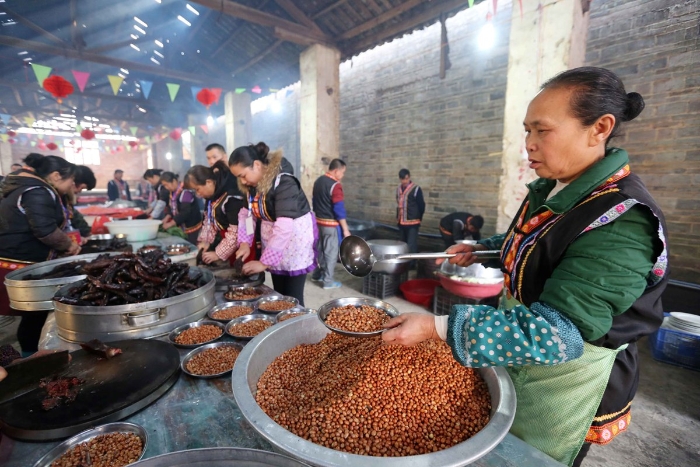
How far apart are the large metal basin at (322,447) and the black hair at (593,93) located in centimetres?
91

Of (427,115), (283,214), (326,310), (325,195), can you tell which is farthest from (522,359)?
(427,115)

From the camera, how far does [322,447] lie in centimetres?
80

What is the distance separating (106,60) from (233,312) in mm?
8868

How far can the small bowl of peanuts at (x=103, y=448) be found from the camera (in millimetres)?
949

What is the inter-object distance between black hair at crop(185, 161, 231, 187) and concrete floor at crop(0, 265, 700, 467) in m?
2.87

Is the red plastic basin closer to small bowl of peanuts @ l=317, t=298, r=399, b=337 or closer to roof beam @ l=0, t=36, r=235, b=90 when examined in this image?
small bowl of peanuts @ l=317, t=298, r=399, b=337

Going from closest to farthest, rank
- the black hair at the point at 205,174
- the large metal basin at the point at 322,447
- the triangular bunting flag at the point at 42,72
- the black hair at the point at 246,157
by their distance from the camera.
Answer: the large metal basin at the point at 322,447 < the black hair at the point at 246,157 < the black hair at the point at 205,174 < the triangular bunting flag at the point at 42,72

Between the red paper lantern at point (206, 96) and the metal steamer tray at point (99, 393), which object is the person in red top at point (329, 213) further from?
the red paper lantern at point (206, 96)

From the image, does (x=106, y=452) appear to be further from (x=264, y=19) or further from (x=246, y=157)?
(x=264, y=19)

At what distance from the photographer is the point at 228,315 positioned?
204 centimetres

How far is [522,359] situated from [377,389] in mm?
501

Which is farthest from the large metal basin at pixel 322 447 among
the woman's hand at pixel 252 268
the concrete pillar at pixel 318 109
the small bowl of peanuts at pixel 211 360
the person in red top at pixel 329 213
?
the concrete pillar at pixel 318 109

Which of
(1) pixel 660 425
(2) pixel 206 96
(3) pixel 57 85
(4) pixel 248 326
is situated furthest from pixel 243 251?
(3) pixel 57 85

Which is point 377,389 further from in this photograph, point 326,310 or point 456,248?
point 456,248
